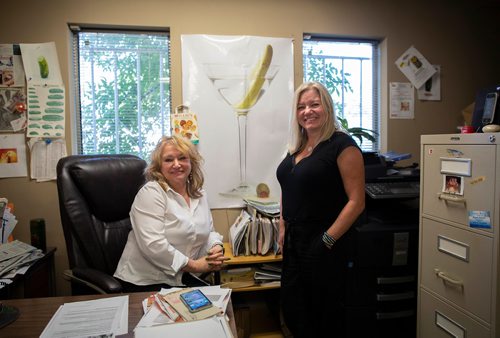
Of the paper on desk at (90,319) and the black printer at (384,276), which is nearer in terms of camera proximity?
the paper on desk at (90,319)

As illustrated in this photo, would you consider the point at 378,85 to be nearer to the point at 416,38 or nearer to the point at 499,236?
the point at 416,38

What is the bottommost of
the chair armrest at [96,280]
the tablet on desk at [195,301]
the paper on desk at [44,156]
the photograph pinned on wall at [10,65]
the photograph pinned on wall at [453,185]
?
the chair armrest at [96,280]

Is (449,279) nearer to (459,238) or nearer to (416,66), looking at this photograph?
(459,238)

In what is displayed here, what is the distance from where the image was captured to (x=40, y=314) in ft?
3.23

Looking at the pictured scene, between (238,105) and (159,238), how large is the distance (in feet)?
3.82

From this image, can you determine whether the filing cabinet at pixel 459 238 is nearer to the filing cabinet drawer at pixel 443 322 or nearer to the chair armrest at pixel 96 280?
the filing cabinet drawer at pixel 443 322

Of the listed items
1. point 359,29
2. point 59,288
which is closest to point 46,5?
point 59,288

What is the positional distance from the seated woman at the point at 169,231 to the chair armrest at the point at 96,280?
17 centimetres

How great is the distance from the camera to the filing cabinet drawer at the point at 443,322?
1.36 meters

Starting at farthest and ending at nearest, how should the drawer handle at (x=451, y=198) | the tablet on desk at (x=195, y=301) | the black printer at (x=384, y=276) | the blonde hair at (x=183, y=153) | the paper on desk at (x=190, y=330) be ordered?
the black printer at (x=384, y=276)
the blonde hair at (x=183, y=153)
the drawer handle at (x=451, y=198)
the tablet on desk at (x=195, y=301)
the paper on desk at (x=190, y=330)

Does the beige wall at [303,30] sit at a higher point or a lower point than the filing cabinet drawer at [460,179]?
higher

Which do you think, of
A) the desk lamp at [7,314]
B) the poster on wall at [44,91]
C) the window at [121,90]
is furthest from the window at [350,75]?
the desk lamp at [7,314]

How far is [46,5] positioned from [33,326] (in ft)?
6.60

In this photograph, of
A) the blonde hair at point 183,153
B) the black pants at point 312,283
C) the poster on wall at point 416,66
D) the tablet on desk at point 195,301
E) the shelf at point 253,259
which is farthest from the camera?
the poster on wall at point 416,66
